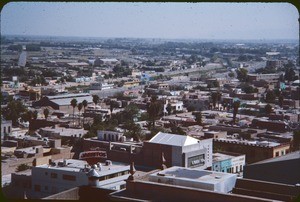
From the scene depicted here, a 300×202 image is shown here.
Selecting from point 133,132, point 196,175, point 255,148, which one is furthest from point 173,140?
point 196,175

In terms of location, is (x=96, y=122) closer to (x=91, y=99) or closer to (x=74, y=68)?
(x=91, y=99)

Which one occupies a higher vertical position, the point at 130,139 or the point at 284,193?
the point at 284,193

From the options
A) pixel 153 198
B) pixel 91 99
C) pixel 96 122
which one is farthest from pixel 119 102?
pixel 153 198

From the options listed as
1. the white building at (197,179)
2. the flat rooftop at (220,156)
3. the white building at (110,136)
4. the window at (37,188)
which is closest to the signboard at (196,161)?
the flat rooftop at (220,156)

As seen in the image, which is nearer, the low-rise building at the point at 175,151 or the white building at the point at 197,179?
the white building at the point at 197,179

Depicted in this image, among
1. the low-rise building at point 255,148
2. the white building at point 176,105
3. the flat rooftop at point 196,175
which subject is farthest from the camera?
the white building at point 176,105

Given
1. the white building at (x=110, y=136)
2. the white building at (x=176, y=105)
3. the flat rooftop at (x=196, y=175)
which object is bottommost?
the white building at (x=176, y=105)

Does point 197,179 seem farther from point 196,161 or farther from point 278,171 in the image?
point 196,161

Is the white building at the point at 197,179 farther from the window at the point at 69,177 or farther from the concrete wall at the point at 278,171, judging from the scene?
the window at the point at 69,177

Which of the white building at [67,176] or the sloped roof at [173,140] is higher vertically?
the sloped roof at [173,140]
